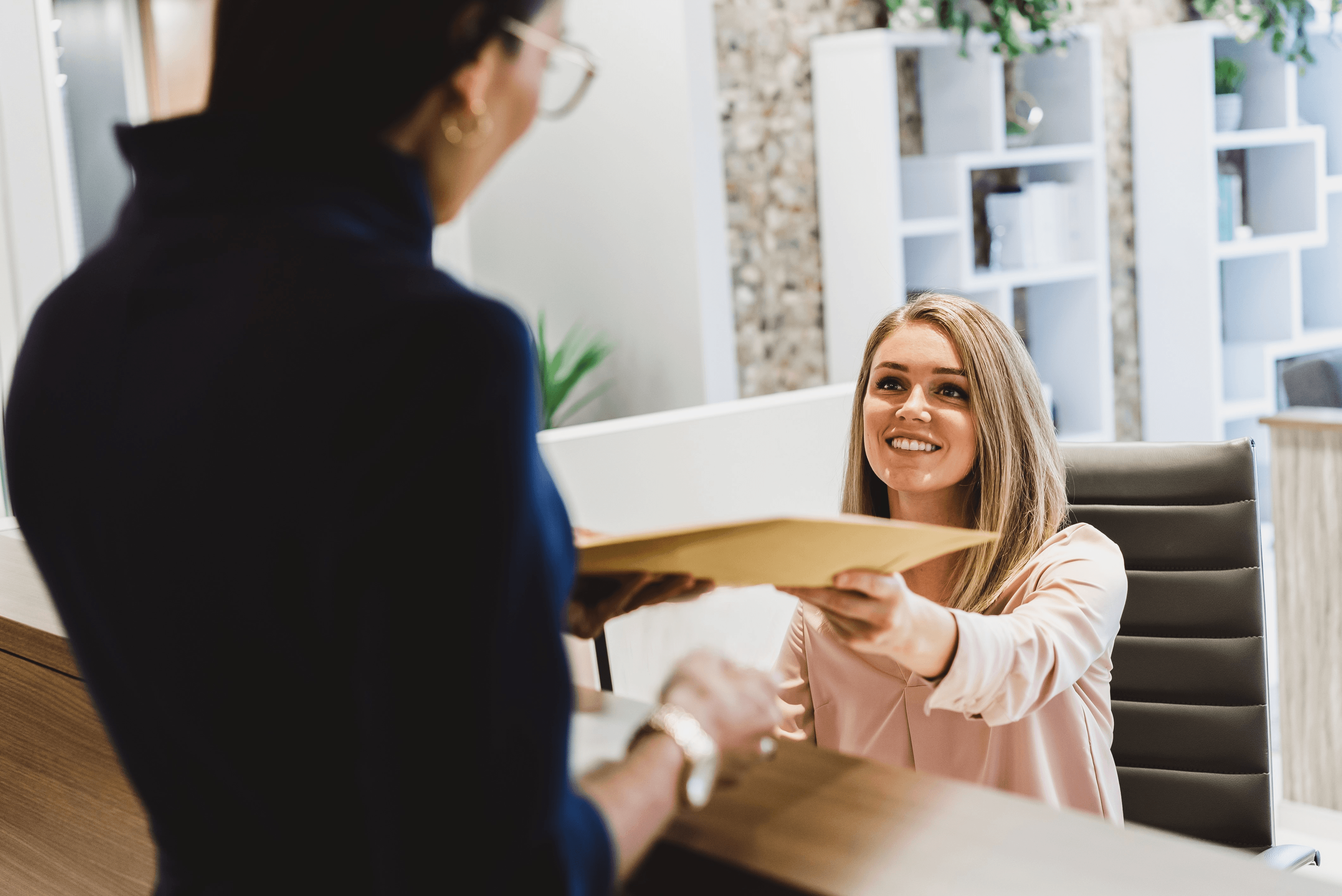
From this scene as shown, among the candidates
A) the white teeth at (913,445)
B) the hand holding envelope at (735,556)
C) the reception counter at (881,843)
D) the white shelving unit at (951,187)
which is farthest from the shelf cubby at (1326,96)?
the reception counter at (881,843)

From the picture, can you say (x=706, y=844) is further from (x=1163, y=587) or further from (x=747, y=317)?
(x=747, y=317)

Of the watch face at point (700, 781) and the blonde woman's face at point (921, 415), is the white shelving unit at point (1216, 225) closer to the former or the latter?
the blonde woman's face at point (921, 415)

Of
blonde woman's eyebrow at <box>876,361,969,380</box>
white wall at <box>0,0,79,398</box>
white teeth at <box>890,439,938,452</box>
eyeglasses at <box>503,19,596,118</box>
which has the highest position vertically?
white wall at <box>0,0,79,398</box>

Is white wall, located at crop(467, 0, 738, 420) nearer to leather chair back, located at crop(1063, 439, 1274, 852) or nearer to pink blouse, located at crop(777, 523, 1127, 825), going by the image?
leather chair back, located at crop(1063, 439, 1274, 852)

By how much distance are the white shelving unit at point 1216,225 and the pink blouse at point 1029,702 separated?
4.22 m

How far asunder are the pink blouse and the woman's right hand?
0.71m

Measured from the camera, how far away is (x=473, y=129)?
641mm

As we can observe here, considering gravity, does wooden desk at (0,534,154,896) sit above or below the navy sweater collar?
below

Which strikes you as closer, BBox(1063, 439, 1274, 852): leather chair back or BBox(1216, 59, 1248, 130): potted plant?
BBox(1063, 439, 1274, 852): leather chair back

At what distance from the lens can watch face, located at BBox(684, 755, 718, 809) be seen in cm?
70

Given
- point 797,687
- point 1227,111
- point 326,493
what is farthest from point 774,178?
point 326,493

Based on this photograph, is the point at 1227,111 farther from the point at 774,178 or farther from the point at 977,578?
the point at 977,578

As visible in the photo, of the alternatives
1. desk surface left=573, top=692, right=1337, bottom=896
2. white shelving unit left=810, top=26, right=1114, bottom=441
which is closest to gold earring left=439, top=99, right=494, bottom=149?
desk surface left=573, top=692, right=1337, bottom=896

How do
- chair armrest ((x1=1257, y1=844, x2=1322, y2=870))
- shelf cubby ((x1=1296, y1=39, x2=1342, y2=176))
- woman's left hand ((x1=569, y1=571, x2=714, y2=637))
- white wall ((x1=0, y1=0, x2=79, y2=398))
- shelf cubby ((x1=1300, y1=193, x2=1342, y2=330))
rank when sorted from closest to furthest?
woman's left hand ((x1=569, y1=571, x2=714, y2=637)) < chair armrest ((x1=1257, y1=844, x2=1322, y2=870)) < white wall ((x1=0, y1=0, x2=79, y2=398)) < shelf cubby ((x1=1296, y1=39, x2=1342, y2=176)) < shelf cubby ((x1=1300, y1=193, x2=1342, y2=330))
